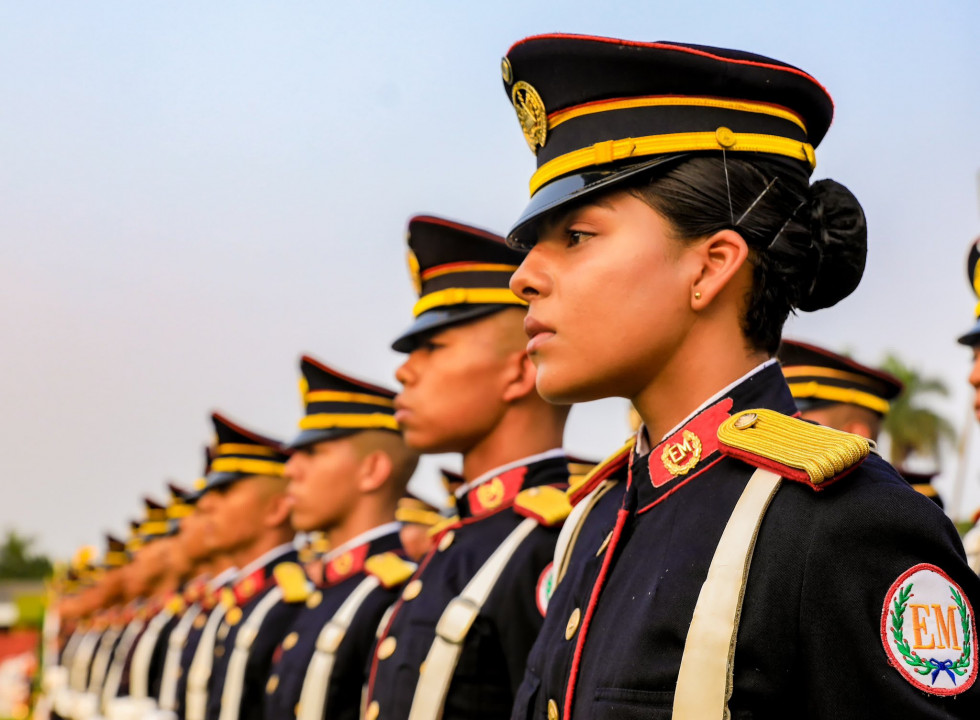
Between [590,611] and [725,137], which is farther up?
[725,137]

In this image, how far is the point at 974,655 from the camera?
1852 millimetres

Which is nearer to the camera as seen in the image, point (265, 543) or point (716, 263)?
point (716, 263)

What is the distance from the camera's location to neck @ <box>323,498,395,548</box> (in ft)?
19.5

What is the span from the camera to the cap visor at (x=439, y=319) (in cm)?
437

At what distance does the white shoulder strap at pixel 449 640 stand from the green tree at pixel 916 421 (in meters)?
32.3

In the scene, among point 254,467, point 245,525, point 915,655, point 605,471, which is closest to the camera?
point 915,655

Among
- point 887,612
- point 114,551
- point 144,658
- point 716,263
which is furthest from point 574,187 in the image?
point 114,551

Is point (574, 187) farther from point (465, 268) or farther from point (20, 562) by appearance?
point (20, 562)

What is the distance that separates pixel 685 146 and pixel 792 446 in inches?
27.6

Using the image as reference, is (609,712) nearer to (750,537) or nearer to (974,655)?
(750,537)

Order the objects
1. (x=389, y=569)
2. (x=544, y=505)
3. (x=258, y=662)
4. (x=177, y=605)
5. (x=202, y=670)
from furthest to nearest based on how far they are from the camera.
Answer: (x=177, y=605) < (x=202, y=670) < (x=258, y=662) < (x=389, y=569) < (x=544, y=505)

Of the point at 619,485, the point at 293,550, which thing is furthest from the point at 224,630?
the point at 619,485

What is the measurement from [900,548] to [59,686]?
17.1 meters

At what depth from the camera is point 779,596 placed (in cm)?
192
